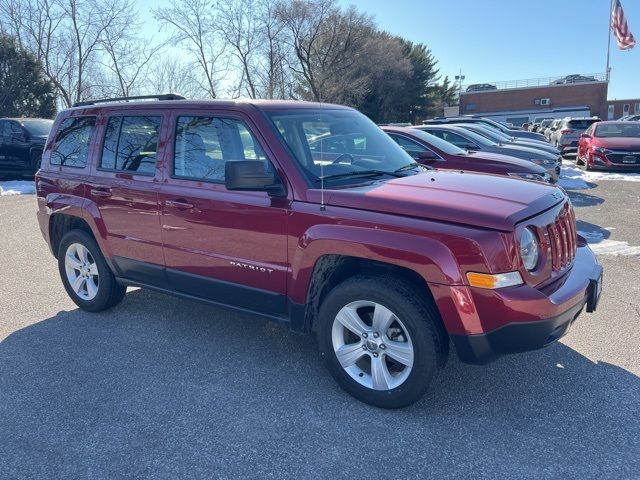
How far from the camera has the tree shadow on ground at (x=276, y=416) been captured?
9.21 feet

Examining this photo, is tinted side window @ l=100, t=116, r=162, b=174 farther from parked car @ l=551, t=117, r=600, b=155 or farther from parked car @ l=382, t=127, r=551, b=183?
parked car @ l=551, t=117, r=600, b=155

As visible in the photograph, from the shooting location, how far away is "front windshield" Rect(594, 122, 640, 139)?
15586 millimetres

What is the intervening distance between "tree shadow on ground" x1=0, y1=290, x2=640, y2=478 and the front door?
56 cm

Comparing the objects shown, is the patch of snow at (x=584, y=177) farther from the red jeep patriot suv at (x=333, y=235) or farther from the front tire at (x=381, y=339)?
the front tire at (x=381, y=339)

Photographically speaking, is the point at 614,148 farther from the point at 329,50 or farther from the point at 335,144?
the point at 329,50

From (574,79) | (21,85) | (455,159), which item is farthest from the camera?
(574,79)

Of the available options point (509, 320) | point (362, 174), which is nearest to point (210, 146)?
point (362, 174)

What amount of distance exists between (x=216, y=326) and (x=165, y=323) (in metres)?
0.49

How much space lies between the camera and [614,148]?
47.8 feet

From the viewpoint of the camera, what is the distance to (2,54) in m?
27.0

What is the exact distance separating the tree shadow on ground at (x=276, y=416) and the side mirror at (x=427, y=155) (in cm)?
429

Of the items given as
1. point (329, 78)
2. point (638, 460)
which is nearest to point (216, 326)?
point (638, 460)

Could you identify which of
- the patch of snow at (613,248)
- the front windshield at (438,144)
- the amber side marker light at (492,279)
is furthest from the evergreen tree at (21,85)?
the amber side marker light at (492,279)

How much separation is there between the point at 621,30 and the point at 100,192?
1678 inches
